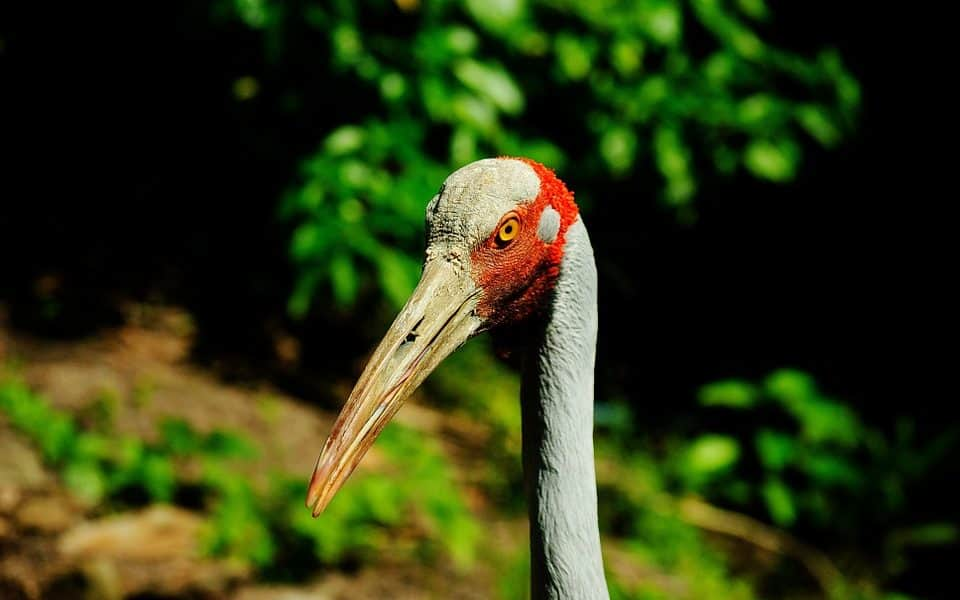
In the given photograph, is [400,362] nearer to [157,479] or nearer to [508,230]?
→ [508,230]

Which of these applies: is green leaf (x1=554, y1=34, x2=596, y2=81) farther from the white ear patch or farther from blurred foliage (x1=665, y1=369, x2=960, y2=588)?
the white ear patch

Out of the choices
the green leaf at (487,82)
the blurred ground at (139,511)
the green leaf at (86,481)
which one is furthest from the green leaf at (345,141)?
the green leaf at (86,481)

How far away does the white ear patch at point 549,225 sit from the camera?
6.70ft

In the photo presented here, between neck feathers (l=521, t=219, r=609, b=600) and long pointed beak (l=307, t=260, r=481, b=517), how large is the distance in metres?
0.20

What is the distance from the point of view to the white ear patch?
2.04 m

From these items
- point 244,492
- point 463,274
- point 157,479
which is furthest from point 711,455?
point 463,274

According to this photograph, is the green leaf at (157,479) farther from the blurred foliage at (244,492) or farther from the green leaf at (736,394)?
the green leaf at (736,394)

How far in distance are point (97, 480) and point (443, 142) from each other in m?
2.22

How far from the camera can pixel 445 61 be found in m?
4.18

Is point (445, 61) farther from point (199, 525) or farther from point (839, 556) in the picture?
point (839, 556)

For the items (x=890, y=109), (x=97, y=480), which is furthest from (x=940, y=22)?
(x=97, y=480)

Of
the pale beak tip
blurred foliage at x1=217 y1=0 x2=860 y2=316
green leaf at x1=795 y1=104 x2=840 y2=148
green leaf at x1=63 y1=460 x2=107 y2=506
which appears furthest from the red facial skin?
green leaf at x1=795 y1=104 x2=840 y2=148

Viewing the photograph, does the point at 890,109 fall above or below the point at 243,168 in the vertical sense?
above

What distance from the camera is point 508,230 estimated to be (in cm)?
200
